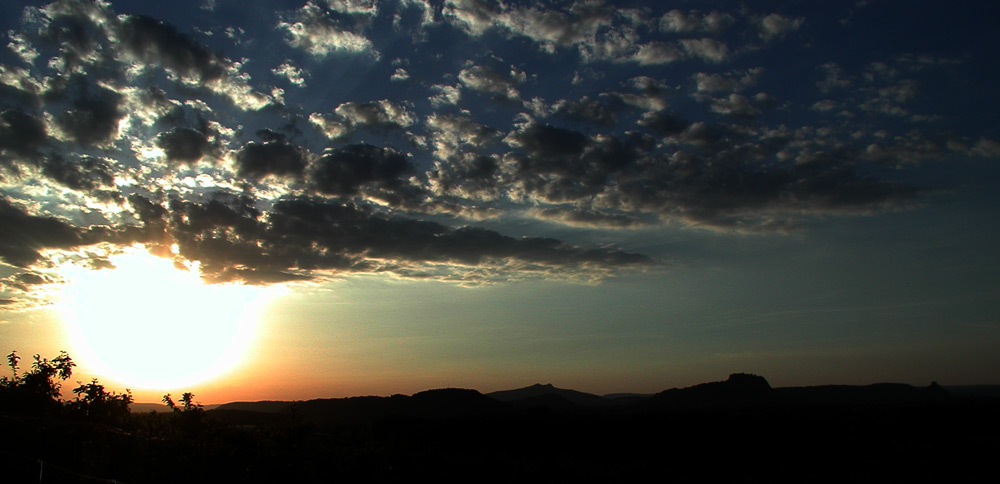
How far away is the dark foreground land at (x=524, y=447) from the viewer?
17922 mm

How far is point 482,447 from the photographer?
3494cm

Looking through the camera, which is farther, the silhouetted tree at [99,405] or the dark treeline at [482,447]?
the silhouetted tree at [99,405]

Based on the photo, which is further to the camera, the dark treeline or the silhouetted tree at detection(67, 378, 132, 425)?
the silhouetted tree at detection(67, 378, 132, 425)

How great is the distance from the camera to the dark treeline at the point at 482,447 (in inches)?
707

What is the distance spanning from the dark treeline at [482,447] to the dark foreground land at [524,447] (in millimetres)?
74

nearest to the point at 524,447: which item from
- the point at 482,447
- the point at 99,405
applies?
the point at 482,447

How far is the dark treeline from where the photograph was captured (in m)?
18.0

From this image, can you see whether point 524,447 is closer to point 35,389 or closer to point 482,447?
point 482,447

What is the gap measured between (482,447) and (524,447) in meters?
16.1

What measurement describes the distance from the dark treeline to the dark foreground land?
7 cm

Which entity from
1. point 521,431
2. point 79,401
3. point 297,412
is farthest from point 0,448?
point 521,431

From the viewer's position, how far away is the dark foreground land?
17.9 m

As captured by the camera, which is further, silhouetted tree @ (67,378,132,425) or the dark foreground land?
silhouetted tree @ (67,378,132,425)

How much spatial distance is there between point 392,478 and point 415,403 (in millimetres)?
110888
